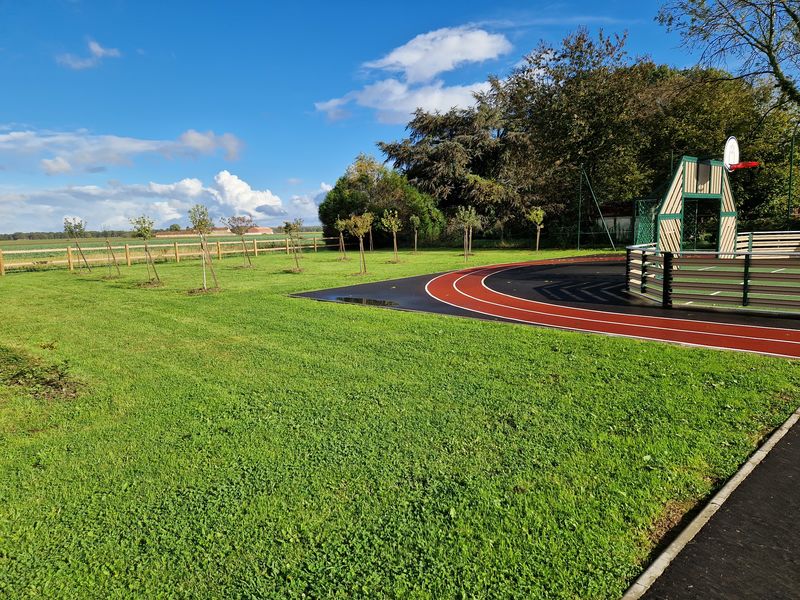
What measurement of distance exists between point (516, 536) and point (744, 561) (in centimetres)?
131

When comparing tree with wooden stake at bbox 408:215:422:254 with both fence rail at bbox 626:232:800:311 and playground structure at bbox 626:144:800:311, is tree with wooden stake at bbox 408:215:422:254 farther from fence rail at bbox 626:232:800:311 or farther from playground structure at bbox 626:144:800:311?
fence rail at bbox 626:232:800:311

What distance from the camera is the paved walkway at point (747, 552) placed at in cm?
246

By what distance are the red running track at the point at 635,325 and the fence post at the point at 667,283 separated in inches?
49.9

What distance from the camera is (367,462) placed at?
3.82 metres

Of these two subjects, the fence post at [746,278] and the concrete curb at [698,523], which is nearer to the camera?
the concrete curb at [698,523]

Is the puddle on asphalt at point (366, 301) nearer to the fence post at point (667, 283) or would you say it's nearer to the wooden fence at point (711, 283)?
the fence post at point (667, 283)

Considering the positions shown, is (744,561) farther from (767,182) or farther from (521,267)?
(767,182)

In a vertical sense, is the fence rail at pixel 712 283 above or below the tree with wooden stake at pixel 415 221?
below

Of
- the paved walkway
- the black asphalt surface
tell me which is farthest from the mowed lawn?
the black asphalt surface

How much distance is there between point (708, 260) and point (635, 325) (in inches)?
74.3

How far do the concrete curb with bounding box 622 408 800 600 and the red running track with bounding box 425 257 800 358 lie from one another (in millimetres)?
3487

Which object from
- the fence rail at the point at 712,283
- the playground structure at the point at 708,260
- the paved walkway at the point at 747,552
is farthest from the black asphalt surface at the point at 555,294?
the paved walkway at the point at 747,552

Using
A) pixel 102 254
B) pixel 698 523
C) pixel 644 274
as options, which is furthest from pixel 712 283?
pixel 102 254

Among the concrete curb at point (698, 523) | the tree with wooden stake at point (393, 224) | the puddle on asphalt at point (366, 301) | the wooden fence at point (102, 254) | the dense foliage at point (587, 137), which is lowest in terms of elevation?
the concrete curb at point (698, 523)
